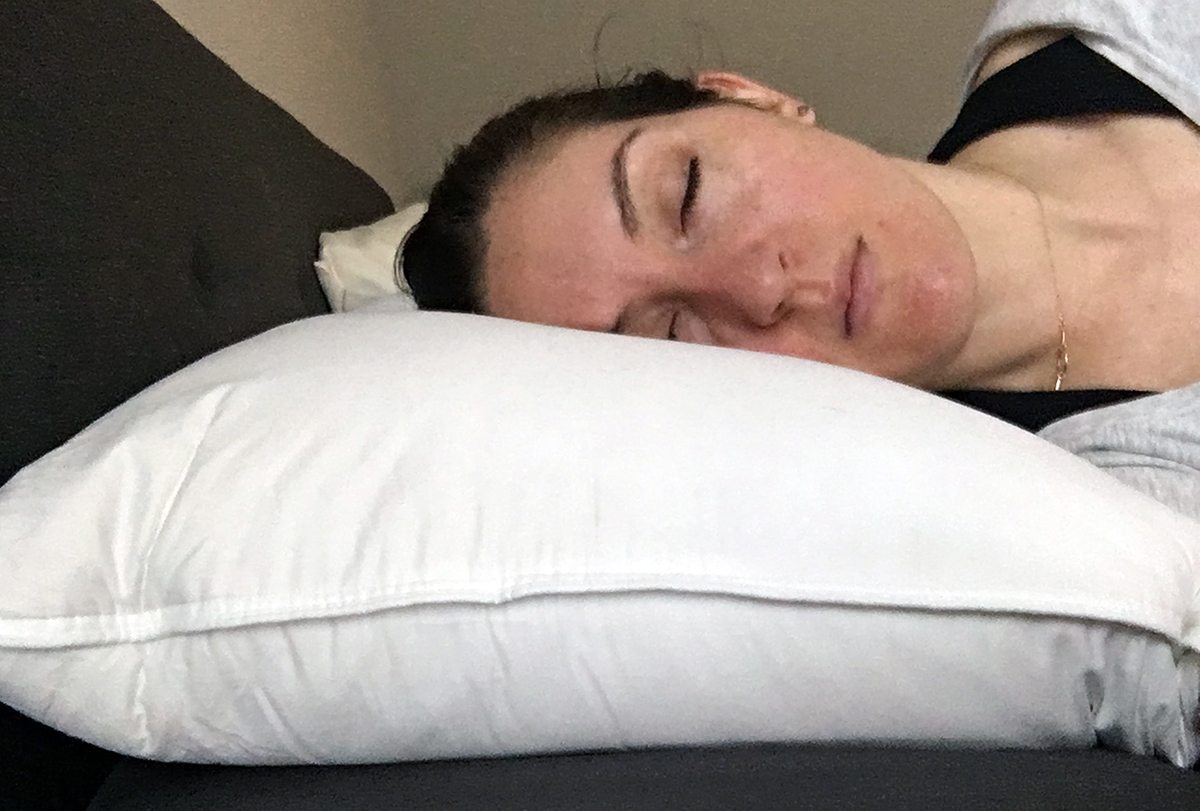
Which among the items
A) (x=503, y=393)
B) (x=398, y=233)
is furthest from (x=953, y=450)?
(x=398, y=233)

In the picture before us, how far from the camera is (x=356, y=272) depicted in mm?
1188

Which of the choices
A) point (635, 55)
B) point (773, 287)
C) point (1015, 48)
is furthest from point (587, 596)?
point (635, 55)

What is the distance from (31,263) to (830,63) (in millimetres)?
1712

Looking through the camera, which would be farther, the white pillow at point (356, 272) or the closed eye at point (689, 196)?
the white pillow at point (356, 272)

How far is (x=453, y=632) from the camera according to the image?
492 mm

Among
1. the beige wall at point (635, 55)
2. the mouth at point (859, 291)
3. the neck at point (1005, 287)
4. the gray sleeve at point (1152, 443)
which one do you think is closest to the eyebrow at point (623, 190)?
the mouth at point (859, 291)

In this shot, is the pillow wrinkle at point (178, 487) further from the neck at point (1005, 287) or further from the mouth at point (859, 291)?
the neck at point (1005, 287)

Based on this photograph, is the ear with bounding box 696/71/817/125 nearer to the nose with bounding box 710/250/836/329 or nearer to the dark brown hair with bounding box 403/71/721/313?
the dark brown hair with bounding box 403/71/721/313

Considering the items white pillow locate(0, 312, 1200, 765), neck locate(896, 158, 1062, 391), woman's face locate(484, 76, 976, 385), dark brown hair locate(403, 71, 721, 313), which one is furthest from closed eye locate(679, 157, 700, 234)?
white pillow locate(0, 312, 1200, 765)

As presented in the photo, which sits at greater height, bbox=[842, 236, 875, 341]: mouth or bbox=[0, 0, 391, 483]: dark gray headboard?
bbox=[0, 0, 391, 483]: dark gray headboard

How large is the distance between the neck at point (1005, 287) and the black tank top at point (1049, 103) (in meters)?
0.04

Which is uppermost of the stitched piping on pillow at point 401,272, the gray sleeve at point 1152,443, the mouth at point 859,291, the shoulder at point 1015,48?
the shoulder at point 1015,48

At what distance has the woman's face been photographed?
0.85 metres

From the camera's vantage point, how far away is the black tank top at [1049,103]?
899mm
